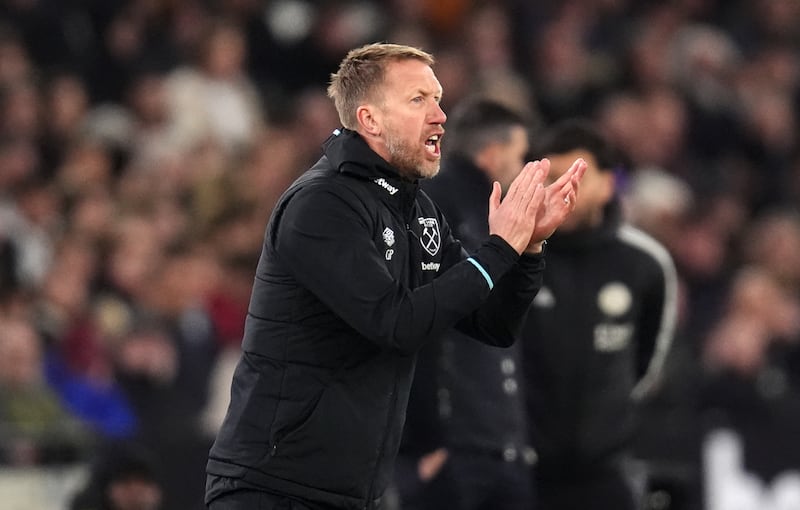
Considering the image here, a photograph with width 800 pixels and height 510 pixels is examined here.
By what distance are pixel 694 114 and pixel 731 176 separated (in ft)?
2.09

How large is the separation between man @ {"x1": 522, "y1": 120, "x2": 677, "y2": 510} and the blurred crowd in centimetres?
52

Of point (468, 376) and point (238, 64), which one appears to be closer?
point (468, 376)

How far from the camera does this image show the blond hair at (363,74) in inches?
197

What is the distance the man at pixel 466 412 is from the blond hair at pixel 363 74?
162 cm

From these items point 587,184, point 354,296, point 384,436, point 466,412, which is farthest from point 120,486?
point 354,296

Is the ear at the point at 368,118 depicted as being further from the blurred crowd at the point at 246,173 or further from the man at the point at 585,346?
the blurred crowd at the point at 246,173

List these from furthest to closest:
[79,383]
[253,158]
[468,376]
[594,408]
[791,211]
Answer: [791,211], [253,158], [79,383], [594,408], [468,376]

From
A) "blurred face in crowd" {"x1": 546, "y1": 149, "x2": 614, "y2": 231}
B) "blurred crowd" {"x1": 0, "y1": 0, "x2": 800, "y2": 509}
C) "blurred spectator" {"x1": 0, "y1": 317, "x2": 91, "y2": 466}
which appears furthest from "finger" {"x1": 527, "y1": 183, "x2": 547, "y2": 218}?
"blurred spectator" {"x1": 0, "y1": 317, "x2": 91, "y2": 466}

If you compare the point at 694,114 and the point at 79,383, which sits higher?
the point at 694,114

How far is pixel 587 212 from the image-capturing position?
22.9 feet

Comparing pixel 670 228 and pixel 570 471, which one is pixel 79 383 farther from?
pixel 670 228

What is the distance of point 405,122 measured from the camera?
16.3 ft

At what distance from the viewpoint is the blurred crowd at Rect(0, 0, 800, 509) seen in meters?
9.28

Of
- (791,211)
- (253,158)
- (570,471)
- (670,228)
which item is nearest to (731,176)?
(791,211)
